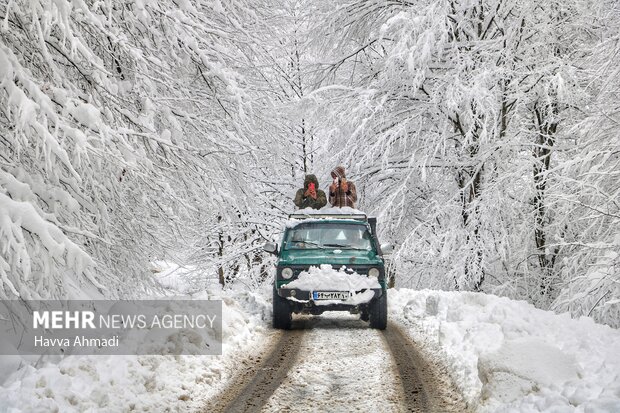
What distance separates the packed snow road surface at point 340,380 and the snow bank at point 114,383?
0.27m

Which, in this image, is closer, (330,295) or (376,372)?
(376,372)

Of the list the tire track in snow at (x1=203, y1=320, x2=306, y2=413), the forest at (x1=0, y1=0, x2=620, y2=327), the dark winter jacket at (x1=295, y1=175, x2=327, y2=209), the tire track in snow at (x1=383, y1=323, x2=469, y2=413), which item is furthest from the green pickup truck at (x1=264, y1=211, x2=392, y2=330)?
the dark winter jacket at (x1=295, y1=175, x2=327, y2=209)

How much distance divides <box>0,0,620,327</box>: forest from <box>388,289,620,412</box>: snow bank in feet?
3.91

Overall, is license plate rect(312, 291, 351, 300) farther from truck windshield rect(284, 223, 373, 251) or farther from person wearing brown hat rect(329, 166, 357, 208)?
person wearing brown hat rect(329, 166, 357, 208)

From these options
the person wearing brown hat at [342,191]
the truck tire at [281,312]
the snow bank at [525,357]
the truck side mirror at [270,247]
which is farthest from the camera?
the person wearing brown hat at [342,191]

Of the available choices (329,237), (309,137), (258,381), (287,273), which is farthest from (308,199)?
(258,381)

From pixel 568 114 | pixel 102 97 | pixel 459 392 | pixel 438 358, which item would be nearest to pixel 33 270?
pixel 102 97

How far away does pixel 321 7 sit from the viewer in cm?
1510

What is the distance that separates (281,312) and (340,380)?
10.4 feet

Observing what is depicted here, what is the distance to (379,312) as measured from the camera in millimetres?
9273

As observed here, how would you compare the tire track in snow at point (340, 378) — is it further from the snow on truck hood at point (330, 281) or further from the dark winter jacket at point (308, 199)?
the dark winter jacket at point (308, 199)

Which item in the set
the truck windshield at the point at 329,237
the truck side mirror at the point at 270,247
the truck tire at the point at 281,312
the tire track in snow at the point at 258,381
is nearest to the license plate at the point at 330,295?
the truck tire at the point at 281,312

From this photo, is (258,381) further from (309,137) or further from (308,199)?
(309,137)

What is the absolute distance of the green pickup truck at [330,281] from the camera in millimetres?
9031
